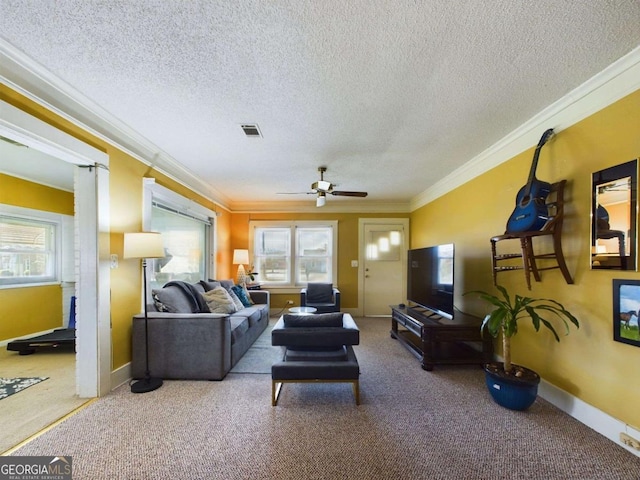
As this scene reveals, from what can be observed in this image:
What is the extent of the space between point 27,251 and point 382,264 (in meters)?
6.25

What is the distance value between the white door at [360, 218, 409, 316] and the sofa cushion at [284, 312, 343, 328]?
385 cm

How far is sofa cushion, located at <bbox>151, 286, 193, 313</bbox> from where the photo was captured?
3.18 meters

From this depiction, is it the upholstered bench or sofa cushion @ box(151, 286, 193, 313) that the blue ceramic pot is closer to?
the upholstered bench

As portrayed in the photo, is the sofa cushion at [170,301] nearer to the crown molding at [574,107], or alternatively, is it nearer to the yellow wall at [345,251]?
the yellow wall at [345,251]

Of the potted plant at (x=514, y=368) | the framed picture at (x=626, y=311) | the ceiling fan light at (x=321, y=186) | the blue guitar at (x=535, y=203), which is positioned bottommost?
the potted plant at (x=514, y=368)

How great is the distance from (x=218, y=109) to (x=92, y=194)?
53.8 inches

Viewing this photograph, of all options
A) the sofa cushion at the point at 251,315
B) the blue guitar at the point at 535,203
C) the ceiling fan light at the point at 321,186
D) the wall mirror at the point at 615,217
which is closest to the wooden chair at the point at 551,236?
the blue guitar at the point at 535,203

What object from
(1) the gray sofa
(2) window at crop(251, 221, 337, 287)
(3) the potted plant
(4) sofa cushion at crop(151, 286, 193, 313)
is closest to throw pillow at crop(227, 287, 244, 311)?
(4) sofa cushion at crop(151, 286, 193, 313)

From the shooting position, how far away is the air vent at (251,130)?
2678mm

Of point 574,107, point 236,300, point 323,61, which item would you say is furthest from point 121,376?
point 574,107

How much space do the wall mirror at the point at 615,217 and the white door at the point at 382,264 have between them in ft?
13.8

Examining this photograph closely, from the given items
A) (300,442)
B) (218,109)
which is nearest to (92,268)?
(218,109)

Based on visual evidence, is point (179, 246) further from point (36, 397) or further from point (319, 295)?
point (319, 295)

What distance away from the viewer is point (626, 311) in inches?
70.4
